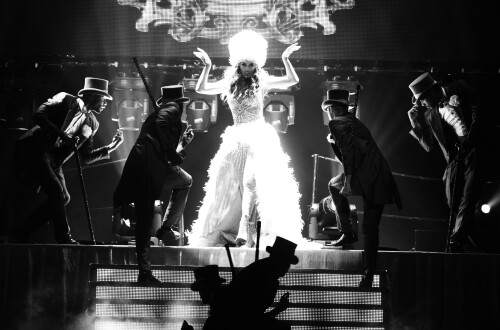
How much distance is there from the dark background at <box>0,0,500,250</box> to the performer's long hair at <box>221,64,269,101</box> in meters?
1.95

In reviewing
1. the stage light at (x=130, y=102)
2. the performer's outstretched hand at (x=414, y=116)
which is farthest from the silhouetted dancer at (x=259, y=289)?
the stage light at (x=130, y=102)

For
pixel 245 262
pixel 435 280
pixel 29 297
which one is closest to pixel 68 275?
pixel 29 297

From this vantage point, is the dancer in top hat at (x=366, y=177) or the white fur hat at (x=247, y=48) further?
the white fur hat at (x=247, y=48)

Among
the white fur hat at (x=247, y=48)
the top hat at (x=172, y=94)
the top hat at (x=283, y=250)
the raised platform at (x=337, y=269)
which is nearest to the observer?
the top hat at (x=283, y=250)

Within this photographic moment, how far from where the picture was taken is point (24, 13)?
8.88 m

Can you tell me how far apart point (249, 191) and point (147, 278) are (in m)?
1.39

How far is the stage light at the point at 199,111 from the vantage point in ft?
30.3

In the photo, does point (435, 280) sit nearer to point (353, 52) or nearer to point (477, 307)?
point (477, 307)

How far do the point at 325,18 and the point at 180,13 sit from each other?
5.52ft

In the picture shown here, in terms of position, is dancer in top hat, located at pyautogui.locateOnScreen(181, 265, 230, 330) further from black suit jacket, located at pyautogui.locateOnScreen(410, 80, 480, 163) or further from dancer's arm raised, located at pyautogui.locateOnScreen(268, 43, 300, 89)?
black suit jacket, located at pyautogui.locateOnScreen(410, 80, 480, 163)

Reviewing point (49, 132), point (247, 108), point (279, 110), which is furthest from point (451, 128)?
point (49, 132)

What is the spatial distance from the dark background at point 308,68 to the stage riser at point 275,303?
3308mm

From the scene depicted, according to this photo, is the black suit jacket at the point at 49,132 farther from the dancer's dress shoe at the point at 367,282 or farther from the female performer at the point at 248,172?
the dancer's dress shoe at the point at 367,282

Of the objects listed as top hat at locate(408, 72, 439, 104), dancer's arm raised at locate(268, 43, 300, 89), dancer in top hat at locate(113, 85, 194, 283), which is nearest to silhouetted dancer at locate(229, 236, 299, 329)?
dancer in top hat at locate(113, 85, 194, 283)
